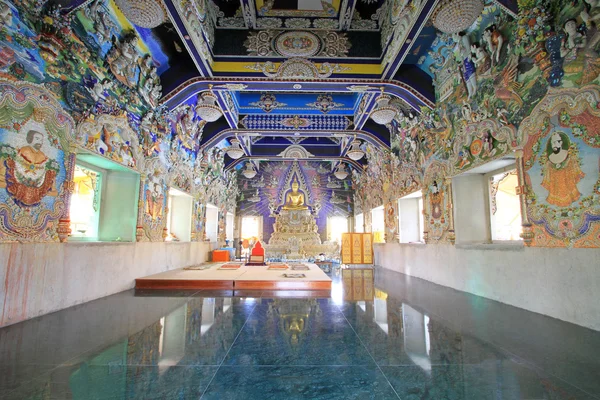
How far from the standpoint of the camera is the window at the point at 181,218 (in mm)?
11508

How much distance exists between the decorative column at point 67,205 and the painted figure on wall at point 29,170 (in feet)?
0.67

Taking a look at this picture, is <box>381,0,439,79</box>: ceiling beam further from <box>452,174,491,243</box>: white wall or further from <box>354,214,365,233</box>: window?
<box>354,214,365,233</box>: window

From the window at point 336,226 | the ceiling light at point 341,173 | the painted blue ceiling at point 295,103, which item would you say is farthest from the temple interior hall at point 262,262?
the window at point 336,226

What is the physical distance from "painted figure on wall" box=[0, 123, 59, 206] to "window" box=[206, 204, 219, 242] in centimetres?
1035

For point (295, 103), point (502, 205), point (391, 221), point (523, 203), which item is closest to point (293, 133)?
point (295, 103)

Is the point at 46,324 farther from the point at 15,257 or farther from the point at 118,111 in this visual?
the point at 118,111

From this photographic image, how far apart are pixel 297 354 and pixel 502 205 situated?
6.48 meters

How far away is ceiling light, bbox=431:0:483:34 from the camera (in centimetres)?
455

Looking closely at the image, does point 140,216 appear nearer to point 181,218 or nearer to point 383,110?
point 181,218

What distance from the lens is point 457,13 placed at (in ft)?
15.3

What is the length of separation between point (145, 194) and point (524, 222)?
27.2ft

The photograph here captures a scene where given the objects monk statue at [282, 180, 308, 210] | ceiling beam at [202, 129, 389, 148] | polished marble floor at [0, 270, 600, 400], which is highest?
ceiling beam at [202, 129, 389, 148]

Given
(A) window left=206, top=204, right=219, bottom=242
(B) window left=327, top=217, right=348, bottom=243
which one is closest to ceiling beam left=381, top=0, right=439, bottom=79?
(A) window left=206, top=204, right=219, bottom=242

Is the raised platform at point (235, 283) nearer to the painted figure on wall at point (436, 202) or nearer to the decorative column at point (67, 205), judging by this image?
the decorative column at point (67, 205)
